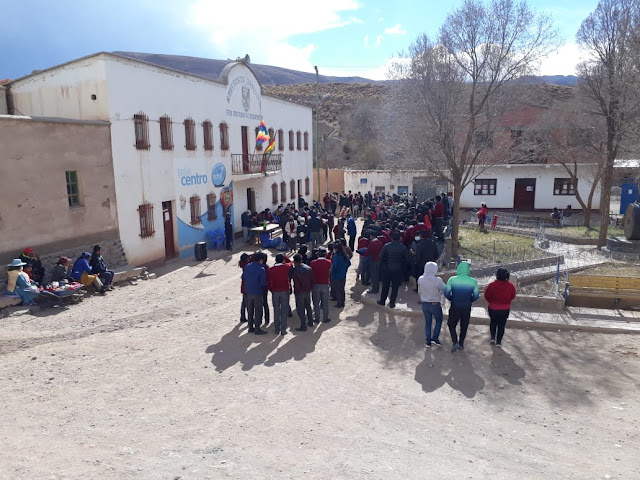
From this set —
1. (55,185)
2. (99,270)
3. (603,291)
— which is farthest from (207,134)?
(603,291)

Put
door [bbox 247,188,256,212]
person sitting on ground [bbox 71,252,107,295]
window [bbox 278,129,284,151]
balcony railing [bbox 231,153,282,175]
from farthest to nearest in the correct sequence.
→ 1. window [bbox 278,129,284,151]
2. door [bbox 247,188,256,212]
3. balcony railing [bbox 231,153,282,175]
4. person sitting on ground [bbox 71,252,107,295]

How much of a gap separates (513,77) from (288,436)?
1519 centimetres

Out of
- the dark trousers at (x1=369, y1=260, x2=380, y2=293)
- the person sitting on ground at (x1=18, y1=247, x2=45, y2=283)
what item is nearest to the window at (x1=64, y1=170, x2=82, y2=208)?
the person sitting on ground at (x1=18, y1=247, x2=45, y2=283)

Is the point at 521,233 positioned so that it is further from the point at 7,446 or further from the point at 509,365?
the point at 7,446

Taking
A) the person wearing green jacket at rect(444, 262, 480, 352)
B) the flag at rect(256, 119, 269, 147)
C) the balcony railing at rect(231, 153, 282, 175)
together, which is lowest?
the person wearing green jacket at rect(444, 262, 480, 352)

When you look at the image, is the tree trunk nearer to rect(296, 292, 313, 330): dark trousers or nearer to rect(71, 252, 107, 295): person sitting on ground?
rect(296, 292, 313, 330): dark trousers

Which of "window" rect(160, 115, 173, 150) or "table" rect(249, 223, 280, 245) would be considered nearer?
"window" rect(160, 115, 173, 150)

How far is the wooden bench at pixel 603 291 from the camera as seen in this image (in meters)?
11.1

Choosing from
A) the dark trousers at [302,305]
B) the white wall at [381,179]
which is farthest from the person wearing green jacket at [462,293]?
the white wall at [381,179]

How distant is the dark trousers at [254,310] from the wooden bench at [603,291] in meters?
7.13

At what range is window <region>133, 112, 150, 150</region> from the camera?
1661 cm

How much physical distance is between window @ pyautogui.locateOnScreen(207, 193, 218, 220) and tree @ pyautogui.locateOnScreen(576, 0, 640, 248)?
15559mm

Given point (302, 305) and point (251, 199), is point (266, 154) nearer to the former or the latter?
point (251, 199)

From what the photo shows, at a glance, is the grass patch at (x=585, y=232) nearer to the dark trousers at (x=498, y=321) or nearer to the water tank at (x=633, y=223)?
the water tank at (x=633, y=223)
